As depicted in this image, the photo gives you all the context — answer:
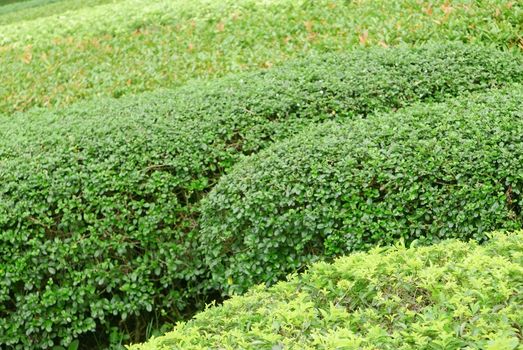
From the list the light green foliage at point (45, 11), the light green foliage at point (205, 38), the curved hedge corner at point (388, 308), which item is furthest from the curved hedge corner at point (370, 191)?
the light green foliage at point (45, 11)

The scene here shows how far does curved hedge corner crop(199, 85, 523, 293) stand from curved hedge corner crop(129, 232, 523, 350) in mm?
829

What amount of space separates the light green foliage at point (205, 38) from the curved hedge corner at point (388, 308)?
411cm

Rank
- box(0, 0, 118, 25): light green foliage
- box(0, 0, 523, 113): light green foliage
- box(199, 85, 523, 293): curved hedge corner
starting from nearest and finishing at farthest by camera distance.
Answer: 1. box(199, 85, 523, 293): curved hedge corner
2. box(0, 0, 523, 113): light green foliage
3. box(0, 0, 118, 25): light green foliage

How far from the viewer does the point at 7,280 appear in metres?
4.43

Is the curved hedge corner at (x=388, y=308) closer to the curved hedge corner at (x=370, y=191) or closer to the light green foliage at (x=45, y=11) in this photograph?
the curved hedge corner at (x=370, y=191)

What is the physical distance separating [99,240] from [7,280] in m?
0.59

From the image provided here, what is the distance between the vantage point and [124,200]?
4508mm

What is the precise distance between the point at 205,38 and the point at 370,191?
5234mm

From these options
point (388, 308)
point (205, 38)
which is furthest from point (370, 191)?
point (205, 38)

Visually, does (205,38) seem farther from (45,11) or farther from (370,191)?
(45,11)

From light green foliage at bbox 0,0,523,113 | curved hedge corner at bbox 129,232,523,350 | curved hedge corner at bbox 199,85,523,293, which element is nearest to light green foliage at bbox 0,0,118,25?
light green foliage at bbox 0,0,523,113

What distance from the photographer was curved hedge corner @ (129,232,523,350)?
7.12 ft

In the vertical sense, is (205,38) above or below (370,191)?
below

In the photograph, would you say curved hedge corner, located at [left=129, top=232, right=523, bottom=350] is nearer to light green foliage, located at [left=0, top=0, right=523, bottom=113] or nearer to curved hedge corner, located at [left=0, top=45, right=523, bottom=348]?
curved hedge corner, located at [left=0, top=45, right=523, bottom=348]
